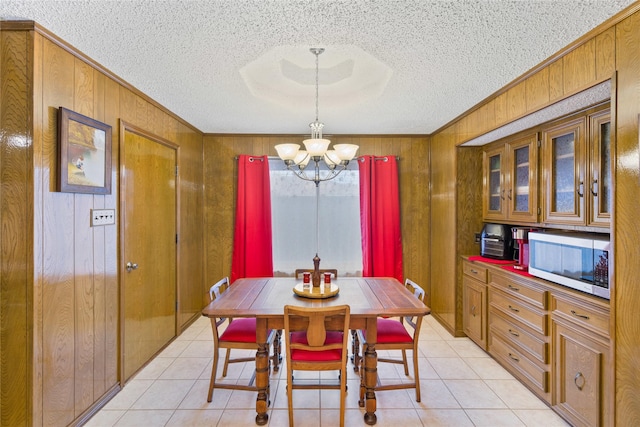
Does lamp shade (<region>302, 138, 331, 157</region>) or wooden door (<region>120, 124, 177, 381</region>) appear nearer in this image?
lamp shade (<region>302, 138, 331, 157</region>)

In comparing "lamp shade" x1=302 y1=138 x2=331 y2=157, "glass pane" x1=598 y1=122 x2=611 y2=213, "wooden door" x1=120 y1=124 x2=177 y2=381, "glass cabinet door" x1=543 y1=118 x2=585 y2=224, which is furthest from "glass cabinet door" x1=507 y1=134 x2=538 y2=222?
"wooden door" x1=120 y1=124 x2=177 y2=381

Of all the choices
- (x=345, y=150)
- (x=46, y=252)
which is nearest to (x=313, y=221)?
(x=345, y=150)

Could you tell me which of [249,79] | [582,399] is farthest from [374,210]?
[582,399]

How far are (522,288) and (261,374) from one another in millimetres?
2078

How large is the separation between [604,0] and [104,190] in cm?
307

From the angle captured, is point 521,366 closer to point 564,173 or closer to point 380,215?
point 564,173

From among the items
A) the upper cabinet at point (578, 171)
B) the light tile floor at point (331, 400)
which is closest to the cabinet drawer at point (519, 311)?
the light tile floor at point (331, 400)

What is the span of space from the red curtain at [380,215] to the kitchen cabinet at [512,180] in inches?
43.6

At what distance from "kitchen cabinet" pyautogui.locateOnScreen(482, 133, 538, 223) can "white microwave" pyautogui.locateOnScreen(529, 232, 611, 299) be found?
1.15 feet

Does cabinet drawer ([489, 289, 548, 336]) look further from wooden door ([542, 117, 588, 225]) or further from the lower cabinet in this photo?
wooden door ([542, 117, 588, 225])

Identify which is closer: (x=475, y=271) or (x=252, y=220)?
(x=475, y=271)

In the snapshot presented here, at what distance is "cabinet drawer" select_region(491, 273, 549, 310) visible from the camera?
7.45ft

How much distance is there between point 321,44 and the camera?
74.7 inches

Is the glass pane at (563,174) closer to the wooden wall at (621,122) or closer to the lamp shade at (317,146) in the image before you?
the wooden wall at (621,122)
